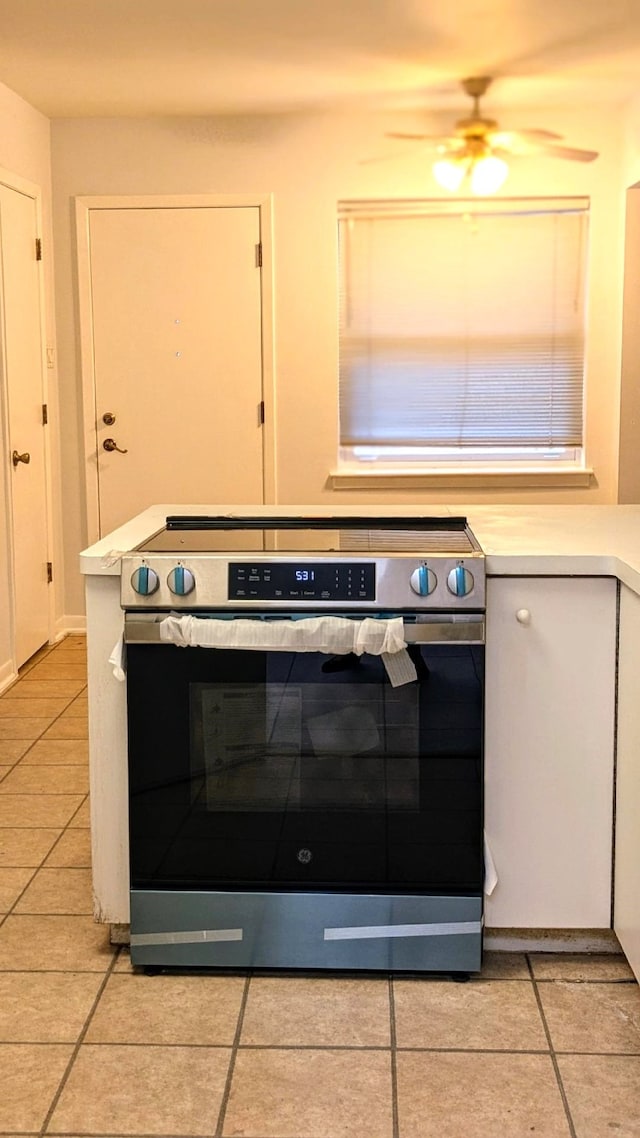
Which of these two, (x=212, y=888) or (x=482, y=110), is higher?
(x=482, y=110)

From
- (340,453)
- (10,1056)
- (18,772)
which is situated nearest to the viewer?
(10,1056)

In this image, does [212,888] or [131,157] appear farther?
[131,157]

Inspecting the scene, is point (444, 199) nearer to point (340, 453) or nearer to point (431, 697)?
point (340, 453)

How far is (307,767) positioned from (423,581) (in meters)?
0.42

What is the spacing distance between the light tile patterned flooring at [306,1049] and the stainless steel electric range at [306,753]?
0.11 metres

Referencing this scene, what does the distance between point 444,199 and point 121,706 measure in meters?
3.71

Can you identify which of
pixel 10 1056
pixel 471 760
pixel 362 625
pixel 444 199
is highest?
pixel 444 199

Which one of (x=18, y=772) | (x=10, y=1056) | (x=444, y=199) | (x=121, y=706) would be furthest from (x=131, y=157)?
(x=10, y=1056)

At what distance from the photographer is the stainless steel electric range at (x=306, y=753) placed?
7.32ft

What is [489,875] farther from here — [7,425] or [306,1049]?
[7,425]

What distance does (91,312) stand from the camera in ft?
18.2

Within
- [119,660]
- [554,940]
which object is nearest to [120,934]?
[119,660]

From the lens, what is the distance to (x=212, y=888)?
236 cm

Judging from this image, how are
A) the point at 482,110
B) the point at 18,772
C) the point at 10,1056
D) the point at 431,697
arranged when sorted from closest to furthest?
the point at 10,1056, the point at 431,697, the point at 18,772, the point at 482,110
